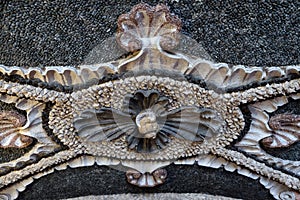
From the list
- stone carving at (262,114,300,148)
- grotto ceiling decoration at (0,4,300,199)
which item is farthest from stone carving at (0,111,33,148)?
stone carving at (262,114,300,148)

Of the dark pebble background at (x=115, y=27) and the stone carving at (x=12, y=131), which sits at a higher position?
the dark pebble background at (x=115, y=27)

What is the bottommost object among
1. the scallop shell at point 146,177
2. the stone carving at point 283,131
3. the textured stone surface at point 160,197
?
the textured stone surface at point 160,197

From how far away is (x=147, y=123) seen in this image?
0.71 metres

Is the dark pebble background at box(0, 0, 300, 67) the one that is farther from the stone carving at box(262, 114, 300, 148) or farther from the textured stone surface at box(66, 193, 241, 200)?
the textured stone surface at box(66, 193, 241, 200)

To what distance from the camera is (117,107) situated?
0.72 metres

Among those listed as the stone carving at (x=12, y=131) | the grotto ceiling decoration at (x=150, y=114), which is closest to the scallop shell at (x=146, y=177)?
the grotto ceiling decoration at (x=150, y=114)

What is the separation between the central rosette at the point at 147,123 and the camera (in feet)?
2.33

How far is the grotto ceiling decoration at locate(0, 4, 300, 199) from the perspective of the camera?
694 millimetres

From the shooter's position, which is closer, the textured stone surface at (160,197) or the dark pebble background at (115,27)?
the dark pebble background at (115,27)

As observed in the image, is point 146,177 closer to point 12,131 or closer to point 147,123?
point 147,123

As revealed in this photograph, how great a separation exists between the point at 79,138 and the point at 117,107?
9 centimetres

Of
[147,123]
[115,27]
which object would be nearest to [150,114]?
[147,123]

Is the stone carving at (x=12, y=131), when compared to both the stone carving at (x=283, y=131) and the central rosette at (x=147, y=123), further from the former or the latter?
the stone carving at (x=283, y=131)

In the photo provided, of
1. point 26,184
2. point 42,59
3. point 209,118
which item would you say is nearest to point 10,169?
point 26,184
